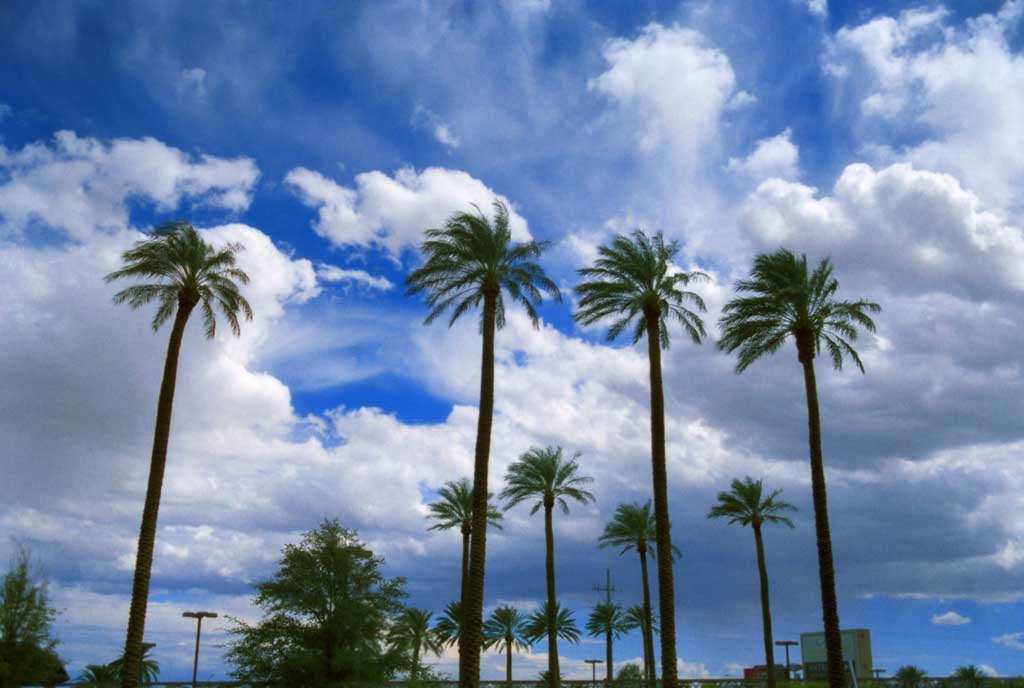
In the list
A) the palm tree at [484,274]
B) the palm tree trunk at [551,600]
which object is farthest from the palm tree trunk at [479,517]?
the palm tree trunk at [551,600]

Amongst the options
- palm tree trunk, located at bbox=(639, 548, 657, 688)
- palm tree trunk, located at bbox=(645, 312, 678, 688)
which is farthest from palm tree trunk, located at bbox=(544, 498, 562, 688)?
palm tree trunk, located at bbox=(645, 312, 678, 688)

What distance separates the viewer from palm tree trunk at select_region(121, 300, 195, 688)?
31188mm

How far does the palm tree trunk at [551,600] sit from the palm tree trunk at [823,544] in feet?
84.0

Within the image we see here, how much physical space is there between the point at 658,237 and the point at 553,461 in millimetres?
23901

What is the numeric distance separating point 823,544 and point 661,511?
622 cm

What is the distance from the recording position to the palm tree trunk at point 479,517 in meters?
32.6

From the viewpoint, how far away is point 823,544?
3353 cm

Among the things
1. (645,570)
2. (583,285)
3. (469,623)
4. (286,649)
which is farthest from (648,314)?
(645,570)

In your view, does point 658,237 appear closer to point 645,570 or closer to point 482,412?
point 482,412

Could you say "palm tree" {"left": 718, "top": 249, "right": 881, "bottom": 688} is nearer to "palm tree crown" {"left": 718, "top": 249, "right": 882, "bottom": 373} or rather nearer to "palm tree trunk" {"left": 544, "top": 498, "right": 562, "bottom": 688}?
"palm tree crown" {"left": 718, "top": 249, "right": 882, "bottom": 373}

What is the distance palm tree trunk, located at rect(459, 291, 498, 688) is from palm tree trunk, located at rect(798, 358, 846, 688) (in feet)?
40.1

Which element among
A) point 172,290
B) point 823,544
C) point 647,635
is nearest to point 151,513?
point 172,290

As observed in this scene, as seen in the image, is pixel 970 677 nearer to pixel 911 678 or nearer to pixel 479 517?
pixel 911 678

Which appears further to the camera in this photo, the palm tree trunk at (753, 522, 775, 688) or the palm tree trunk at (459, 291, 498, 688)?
the palm tree trunk at (753, 522, 775, 688)
